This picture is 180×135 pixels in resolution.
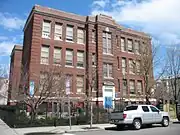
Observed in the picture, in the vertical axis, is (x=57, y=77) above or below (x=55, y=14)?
below

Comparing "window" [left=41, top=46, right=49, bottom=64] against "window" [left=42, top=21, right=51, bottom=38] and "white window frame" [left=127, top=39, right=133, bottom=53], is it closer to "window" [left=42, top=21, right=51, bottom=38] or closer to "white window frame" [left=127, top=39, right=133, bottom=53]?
"window" [left=42, top=21, right=51, bottom=38]

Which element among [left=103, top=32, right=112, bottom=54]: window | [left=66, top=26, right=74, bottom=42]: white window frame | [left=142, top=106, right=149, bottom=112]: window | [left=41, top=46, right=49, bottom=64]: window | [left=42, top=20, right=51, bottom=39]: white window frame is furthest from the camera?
[left=103, top=32, right=112, bottom=54]: window

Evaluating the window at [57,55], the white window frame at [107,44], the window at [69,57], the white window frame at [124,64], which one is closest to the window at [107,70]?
the white window frame at [107,44]

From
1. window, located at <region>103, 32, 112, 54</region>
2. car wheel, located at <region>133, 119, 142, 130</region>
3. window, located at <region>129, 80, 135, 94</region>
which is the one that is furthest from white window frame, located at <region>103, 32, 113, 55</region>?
car wheel, located at <region>133, 119, 142, 130</region>

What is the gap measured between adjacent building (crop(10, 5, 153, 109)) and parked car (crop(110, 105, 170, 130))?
482 inches

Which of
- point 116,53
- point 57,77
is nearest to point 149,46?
point 116,53

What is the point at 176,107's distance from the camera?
29.5 m

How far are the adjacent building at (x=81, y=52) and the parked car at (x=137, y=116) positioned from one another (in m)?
12.3

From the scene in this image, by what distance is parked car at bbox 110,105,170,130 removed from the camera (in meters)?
17.2

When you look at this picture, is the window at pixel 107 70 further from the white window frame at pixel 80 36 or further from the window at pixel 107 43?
the white window frame at pixel 80 36

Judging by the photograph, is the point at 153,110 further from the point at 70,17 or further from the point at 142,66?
the point at 70,17

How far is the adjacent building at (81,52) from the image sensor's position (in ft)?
102

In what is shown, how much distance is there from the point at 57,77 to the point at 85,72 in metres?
9.23

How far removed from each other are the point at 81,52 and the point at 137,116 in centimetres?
1831
